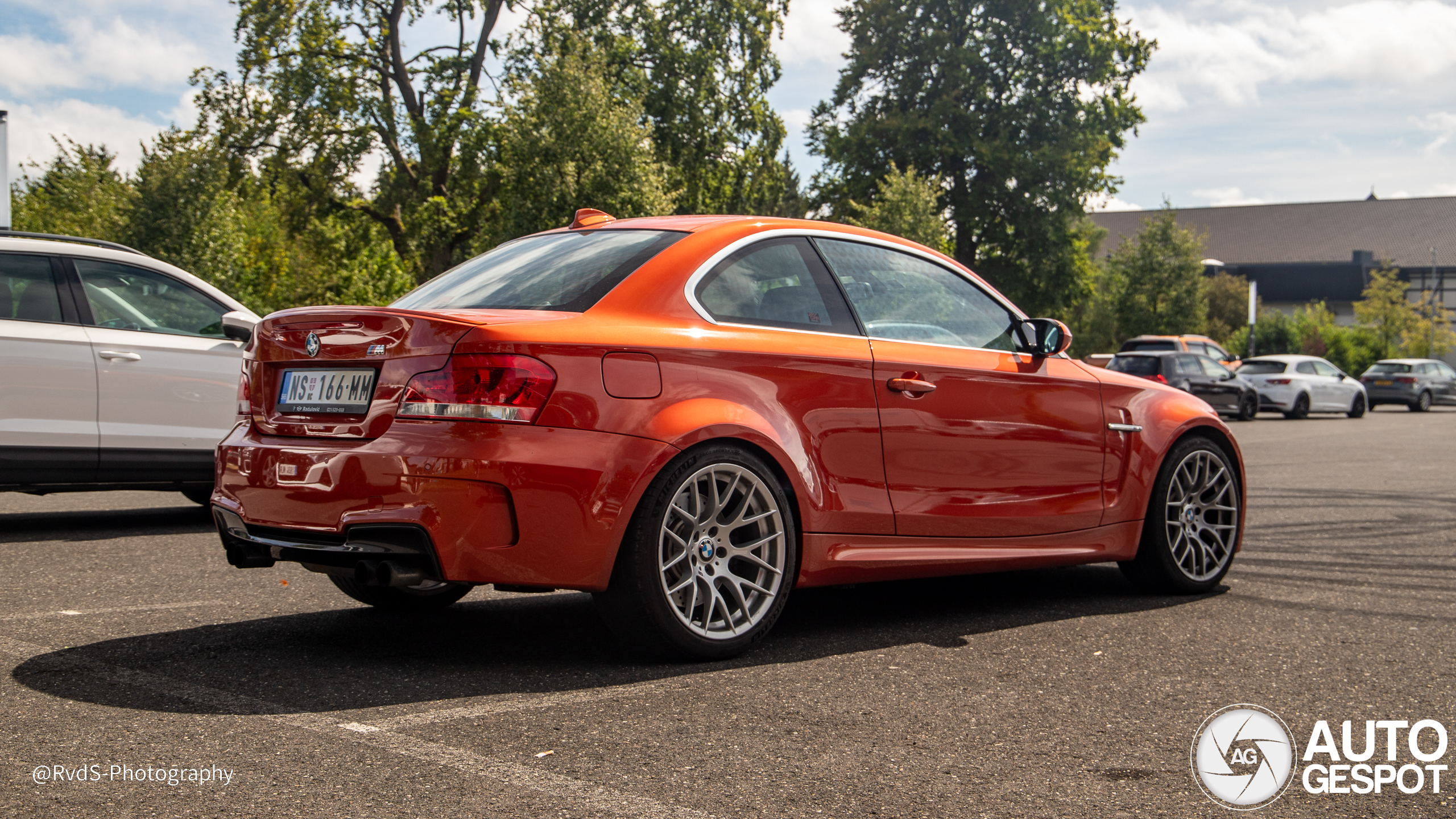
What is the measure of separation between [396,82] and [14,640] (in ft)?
101

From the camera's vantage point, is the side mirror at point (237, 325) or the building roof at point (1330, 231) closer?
the side mirror at point (237, 325)

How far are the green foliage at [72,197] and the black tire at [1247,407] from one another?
79.2ft

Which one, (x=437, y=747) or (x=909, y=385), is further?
(x=909, y=385)

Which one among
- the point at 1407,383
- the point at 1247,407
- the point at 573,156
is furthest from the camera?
the point at 1407,383

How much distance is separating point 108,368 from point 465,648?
4.27 metres

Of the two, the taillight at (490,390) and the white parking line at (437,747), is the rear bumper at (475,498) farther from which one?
the white parking line at (437,747)

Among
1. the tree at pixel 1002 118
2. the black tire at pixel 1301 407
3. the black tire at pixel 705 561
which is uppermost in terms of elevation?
the tree at pixel 1002 118

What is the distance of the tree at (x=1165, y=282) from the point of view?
49.6 metres

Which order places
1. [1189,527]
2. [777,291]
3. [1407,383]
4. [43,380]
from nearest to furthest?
[777,291] → [1189,527] → [43,380] → [1407,383]

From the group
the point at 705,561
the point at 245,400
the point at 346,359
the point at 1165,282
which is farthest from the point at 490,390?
the point at 1165,282

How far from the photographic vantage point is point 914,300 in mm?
5188

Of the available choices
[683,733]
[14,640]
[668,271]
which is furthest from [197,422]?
[683,733]

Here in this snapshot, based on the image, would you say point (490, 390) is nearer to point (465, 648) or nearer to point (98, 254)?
point (465, 648)

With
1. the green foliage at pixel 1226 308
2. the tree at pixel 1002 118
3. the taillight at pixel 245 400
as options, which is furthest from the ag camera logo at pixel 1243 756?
the green foliage at pixel 1226 308
